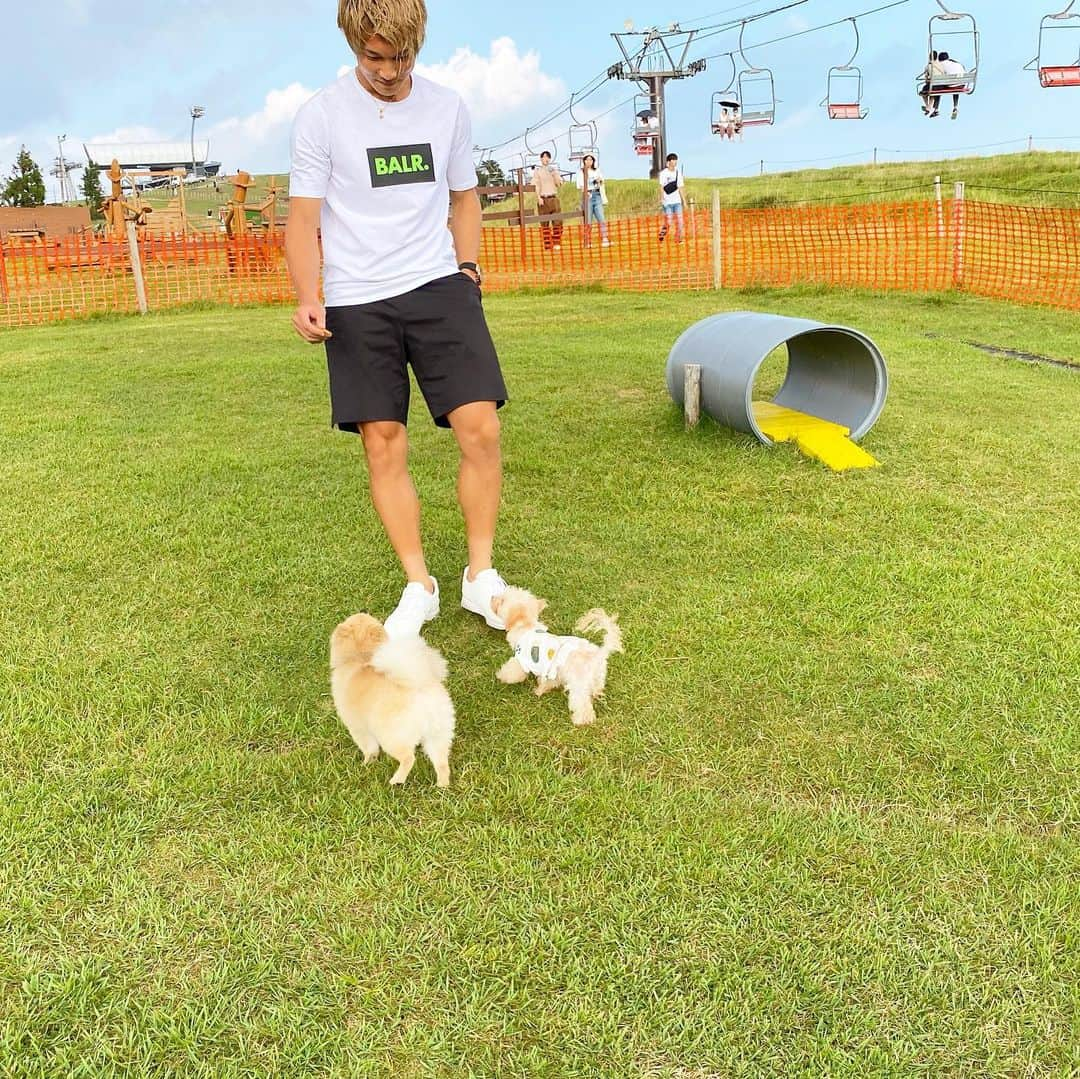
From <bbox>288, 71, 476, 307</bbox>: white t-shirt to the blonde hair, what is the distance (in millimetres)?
176

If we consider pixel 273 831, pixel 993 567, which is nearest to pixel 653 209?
pixel 993 567

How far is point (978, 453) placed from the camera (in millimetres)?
4895

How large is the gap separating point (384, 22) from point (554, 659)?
1.76 m

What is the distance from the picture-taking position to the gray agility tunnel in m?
4.85

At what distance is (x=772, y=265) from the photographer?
13805 millimetres

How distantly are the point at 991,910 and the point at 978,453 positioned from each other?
3554 mm

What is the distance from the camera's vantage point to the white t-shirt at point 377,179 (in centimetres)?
269

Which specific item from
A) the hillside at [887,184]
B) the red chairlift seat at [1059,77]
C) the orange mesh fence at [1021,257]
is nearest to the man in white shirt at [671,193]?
the hillside at [887,184]

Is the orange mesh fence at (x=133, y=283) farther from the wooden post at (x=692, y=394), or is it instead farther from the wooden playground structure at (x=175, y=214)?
the wooden post at (x=692, y=394)

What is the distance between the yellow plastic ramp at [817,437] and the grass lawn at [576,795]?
→ 0.32ft

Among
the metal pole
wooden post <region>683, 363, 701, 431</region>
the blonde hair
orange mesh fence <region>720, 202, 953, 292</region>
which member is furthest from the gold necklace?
the metal pole

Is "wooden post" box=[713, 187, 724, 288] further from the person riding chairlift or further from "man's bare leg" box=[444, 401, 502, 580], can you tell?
"man's bare leg" box=[444, 401, 502, 580]

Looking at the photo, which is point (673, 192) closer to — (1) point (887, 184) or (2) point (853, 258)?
(2) point (853, 258)

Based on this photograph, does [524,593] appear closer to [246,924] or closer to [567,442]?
[246,924]
